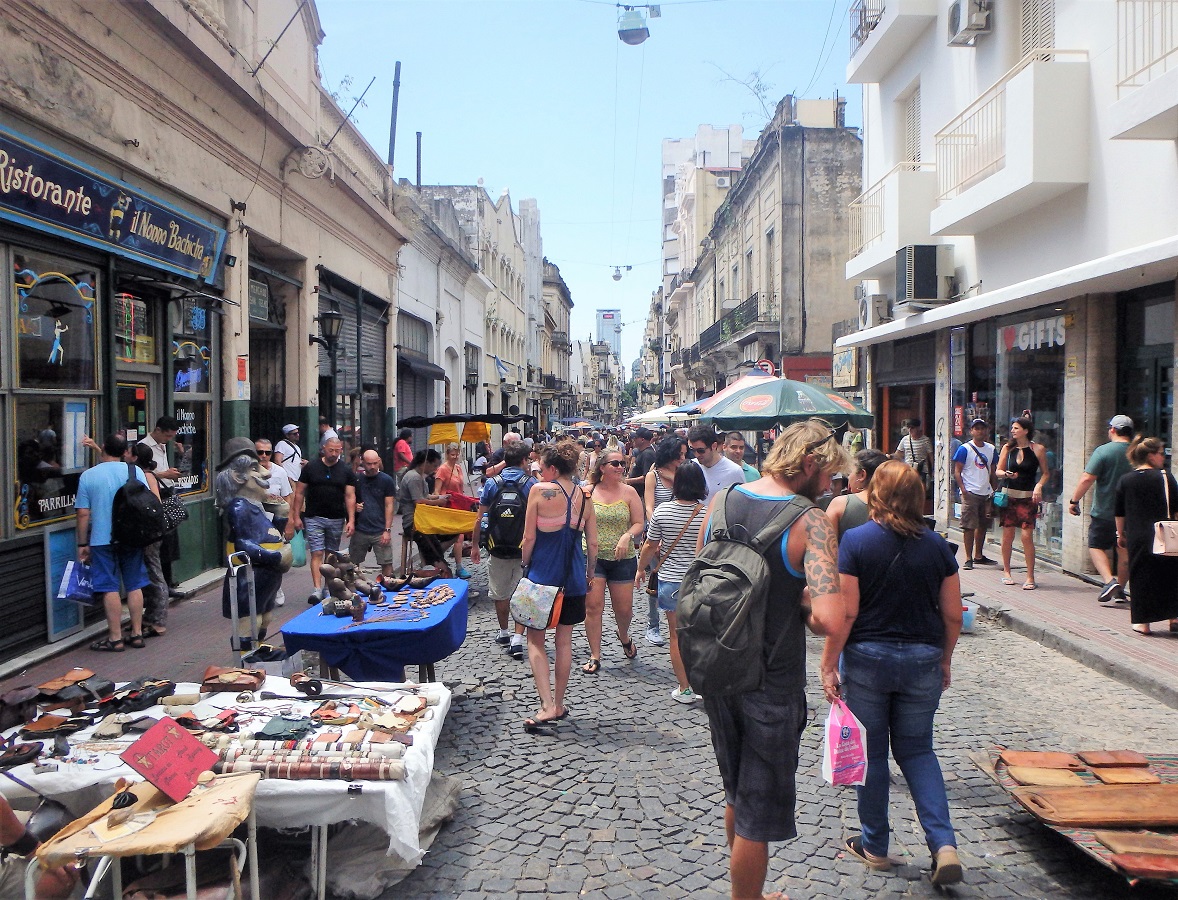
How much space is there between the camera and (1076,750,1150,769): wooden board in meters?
3.93

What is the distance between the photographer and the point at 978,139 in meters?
11.1

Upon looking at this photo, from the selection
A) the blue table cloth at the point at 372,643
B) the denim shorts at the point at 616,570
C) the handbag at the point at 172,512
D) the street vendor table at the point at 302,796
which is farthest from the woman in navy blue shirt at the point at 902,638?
the handbag at the point at 172,512

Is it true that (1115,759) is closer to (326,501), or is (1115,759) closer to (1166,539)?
(1166,539)

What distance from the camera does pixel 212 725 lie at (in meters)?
3.76

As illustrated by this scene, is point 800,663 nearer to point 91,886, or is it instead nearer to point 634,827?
point 634,827

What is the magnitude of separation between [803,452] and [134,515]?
5881 mm

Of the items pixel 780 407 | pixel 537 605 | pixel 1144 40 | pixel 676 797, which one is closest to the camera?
pixel 676 797

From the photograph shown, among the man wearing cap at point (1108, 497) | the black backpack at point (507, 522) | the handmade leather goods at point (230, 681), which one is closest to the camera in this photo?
the handmade leather goods at point (230, 681)

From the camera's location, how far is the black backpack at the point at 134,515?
6.75 m

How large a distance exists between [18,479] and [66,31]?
372 cm

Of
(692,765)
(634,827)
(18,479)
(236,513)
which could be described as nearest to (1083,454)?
(692,765)

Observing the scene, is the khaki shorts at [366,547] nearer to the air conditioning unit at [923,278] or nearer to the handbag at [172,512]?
the handbag at [172,512]

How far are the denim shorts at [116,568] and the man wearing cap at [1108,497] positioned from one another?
28.3 ft

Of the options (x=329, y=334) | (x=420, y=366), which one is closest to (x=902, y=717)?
(x=329, y=334)
